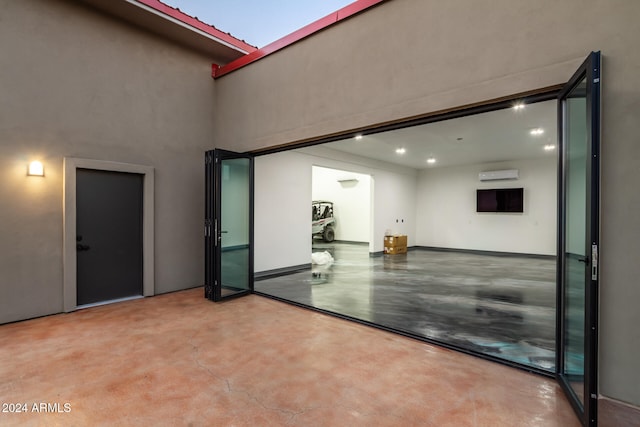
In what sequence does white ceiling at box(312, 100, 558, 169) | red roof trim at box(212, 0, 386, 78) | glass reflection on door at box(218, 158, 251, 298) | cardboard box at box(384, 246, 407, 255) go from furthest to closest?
cardboard box at box(384, 246, 407, 255), white ceiling at box(312, 100, 558, 169), glass reflection on door at box(218, 158, 251, 298), red roof trim at box(212, 0, 386, 78)

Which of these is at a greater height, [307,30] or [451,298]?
[307,30]

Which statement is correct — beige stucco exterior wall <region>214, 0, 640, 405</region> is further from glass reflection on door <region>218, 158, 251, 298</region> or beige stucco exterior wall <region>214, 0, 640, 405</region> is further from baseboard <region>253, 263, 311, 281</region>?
baseboard <region>253, 263, 311, 281</region>

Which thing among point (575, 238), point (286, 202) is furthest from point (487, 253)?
point (575, 238)

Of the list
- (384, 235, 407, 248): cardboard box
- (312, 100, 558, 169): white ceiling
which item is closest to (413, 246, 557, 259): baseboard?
(384, 235, 407, 248): cardboard box

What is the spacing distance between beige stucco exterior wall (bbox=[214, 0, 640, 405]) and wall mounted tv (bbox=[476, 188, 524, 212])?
8087 millimetres

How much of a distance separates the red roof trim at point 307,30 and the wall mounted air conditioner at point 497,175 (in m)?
8.03

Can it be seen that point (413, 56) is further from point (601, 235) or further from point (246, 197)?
point (246, 197)

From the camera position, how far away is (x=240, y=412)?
2.12m

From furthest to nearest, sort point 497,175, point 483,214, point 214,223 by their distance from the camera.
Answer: point 483,214
point 497,175
point 214,223

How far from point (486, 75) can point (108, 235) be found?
4.92 metres

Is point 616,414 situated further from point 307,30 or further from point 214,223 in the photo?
point 307,30

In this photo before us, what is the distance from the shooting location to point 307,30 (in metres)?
4.09

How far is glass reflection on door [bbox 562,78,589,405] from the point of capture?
221cm

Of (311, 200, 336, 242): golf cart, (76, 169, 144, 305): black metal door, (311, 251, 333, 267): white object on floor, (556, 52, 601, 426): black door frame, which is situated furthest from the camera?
(311, 200, 336, 242): golf cart
